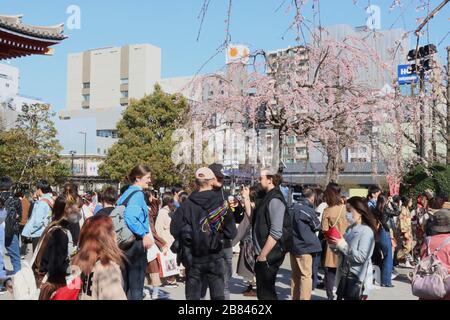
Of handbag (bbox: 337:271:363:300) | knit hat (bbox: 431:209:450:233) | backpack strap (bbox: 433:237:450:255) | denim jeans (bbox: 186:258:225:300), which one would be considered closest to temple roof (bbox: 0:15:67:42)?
denim jeans (bbox: 186:258:225:300)

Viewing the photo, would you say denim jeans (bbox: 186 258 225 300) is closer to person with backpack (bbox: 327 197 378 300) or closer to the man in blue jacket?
person with backpack (bbox: 327 197 378 300)

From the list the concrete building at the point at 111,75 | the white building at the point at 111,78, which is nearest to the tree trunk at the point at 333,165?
the white building at the point at 111,78

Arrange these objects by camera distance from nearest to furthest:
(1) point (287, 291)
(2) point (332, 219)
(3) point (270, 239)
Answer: (3) point (270, 239) < (2) point (332, 219) < (1) point (287, 291)

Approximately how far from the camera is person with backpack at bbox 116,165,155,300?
203 inches

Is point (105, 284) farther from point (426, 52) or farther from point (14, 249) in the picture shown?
point (14, 249)

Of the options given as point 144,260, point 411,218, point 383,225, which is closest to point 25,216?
point 144,260

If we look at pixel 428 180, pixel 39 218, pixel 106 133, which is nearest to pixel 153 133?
pixel 428 180

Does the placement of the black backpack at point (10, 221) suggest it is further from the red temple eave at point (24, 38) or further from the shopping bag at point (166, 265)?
the red temple eave at point (24, 38)

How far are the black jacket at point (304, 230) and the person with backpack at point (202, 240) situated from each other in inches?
69.3

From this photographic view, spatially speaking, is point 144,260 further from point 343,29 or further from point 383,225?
point 343,29

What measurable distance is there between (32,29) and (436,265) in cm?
1323

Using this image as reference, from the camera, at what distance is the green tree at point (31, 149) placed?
96.5 ft

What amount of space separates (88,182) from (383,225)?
1605 inches

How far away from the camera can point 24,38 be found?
1400cm
